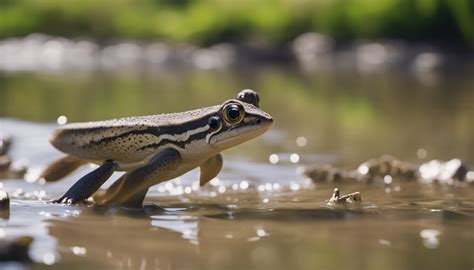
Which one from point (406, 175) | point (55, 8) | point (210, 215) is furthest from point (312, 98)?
point (55, 8)

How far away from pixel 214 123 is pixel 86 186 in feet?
2.80

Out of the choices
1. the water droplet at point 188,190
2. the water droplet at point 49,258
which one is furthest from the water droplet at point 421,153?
the water droplet at point 49,258

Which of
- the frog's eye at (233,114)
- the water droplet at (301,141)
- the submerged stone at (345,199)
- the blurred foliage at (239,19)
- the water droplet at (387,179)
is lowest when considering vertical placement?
the submerged stone at (345,199)

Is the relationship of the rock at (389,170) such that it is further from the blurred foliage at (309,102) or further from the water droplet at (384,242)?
the water droplet at (384,242)

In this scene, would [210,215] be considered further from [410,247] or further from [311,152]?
[311,152]

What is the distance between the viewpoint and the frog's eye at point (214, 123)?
572cm

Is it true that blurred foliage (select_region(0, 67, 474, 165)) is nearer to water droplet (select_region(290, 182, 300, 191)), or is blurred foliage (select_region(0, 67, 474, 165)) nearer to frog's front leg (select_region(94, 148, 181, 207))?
water droplet (select_region(290, 182, 300, 191))

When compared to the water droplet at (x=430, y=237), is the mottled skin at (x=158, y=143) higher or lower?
higher

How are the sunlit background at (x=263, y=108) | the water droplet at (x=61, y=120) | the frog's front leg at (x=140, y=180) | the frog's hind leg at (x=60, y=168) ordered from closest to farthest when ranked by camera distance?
the sunlit background at (x=263, y=108), the frog's front leg at (x=140, y=180), the frog's hind leg at (x=60, y=168), the water droplet at (x=61, y=120)

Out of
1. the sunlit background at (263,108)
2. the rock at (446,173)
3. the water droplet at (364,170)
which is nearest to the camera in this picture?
the sunlit background at (263,108)

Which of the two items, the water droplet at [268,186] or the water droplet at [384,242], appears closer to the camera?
the water droplet at [384,242]

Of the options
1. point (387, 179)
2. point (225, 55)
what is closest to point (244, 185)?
point (387, 179)

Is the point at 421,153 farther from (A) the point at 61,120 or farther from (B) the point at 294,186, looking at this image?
(A) the point at 61,120

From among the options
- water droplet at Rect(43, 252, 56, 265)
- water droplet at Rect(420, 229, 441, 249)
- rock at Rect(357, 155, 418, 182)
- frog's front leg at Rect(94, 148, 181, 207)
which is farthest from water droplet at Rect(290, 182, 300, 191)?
water droplet at Rect(43, 252, 56, 265)
